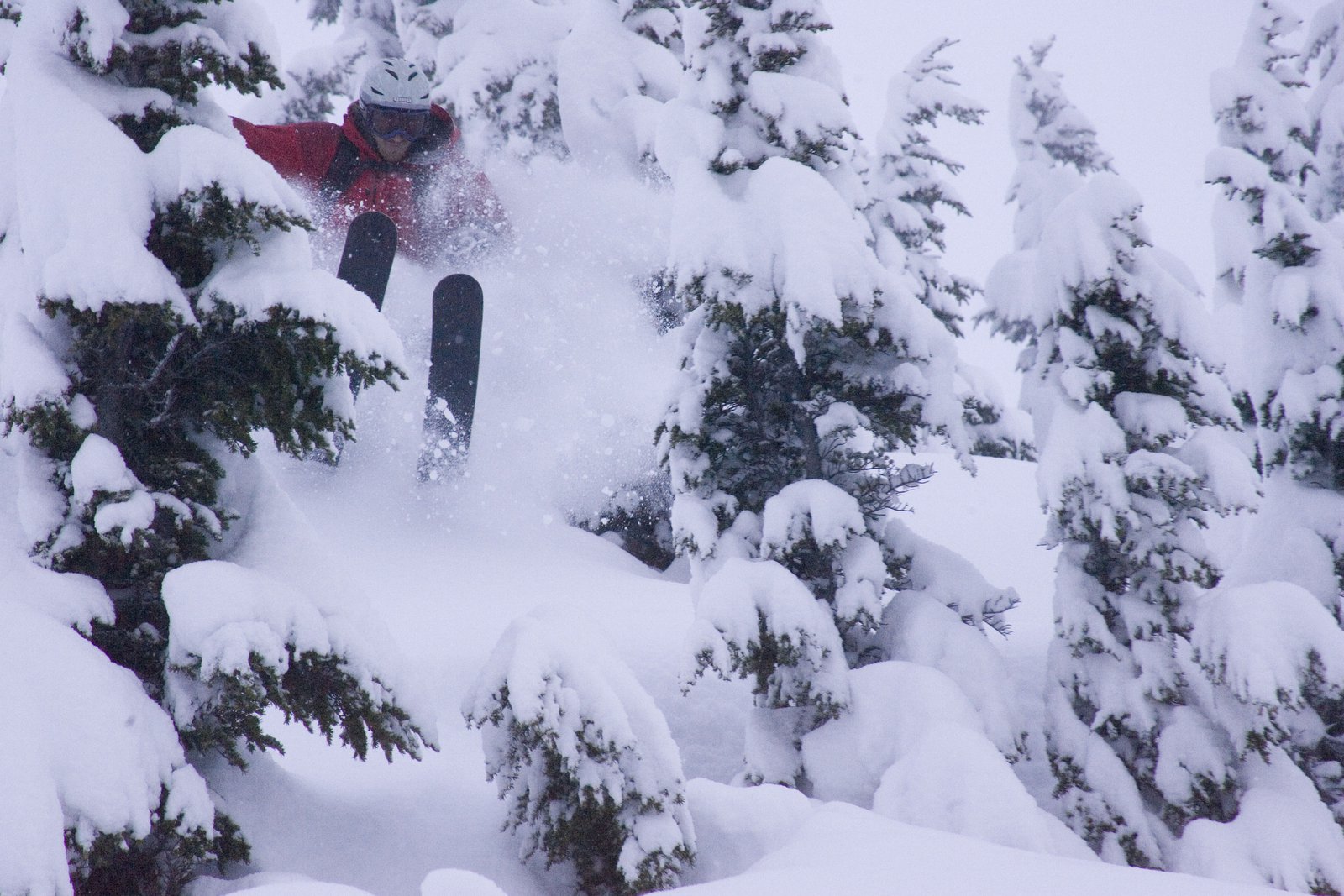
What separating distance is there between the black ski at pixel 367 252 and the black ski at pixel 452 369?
0.77 m

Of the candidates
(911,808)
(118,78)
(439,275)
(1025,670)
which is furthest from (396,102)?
(1025,670)

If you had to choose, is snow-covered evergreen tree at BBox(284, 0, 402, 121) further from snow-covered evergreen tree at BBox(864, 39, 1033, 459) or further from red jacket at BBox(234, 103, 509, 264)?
snow-covered evergreen tree at BBox(864, 39, 1033, 459)

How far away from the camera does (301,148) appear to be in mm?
11086

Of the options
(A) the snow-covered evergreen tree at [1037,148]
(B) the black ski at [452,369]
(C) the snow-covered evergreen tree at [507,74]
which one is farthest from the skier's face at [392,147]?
(A) the snow-covered evergreen tree at [1037,148]

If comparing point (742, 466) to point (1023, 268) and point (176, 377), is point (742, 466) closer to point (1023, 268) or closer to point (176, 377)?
point (176, 377)

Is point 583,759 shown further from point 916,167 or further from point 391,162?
point 916,167

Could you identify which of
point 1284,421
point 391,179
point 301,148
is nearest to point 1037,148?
point 1284,421

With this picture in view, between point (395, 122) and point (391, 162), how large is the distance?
952 millimetres

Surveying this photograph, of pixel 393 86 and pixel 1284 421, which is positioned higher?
pixel 393 86

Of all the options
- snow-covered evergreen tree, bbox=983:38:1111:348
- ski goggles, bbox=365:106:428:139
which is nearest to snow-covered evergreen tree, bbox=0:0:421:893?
ski goggles, bbox=365:106:428:139

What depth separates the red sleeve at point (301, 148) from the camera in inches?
426

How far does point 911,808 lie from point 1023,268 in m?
13.5

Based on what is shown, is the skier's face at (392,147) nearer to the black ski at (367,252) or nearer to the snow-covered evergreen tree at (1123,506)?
the black ski at (367,252)

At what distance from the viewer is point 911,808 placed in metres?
5.22
